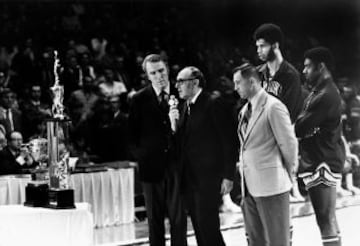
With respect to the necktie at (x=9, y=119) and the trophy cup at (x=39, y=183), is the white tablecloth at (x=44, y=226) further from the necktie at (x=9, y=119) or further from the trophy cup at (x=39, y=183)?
the necktie at (x=9, y=119)

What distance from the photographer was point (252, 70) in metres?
6.77

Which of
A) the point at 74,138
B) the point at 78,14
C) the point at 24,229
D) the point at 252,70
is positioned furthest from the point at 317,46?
the point at 78,14

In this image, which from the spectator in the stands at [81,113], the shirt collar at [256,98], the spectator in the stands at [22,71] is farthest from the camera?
the spectator in the stands at [22,71]

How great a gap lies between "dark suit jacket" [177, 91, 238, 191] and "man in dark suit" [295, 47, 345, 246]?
2.24 ft

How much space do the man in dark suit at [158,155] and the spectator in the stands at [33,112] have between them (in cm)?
319

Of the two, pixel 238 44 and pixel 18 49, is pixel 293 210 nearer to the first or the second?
pixel 238 44

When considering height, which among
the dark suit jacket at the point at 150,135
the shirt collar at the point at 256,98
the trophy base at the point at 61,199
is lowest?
the trophy base at the point at 61,199

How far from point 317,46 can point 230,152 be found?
3.85ft

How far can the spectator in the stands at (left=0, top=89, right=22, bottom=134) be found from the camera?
1029 cm

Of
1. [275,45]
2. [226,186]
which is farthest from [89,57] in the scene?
[275,45]

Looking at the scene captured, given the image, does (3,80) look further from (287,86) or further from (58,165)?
(287,86)

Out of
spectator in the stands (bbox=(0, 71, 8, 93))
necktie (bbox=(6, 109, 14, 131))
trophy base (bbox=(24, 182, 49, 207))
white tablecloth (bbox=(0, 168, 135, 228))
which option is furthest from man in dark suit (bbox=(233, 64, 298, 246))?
spectator in the stands (bbox=(0, 71, 8, 93))

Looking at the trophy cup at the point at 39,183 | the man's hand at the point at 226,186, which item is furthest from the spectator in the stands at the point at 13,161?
the man's hand at the point at 226,186

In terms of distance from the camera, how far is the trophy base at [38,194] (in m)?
7.28
